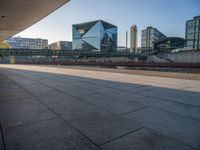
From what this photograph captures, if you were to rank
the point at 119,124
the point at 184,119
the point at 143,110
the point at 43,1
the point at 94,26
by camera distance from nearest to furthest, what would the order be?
the point at 119,124 < the point at 184,119 < the point at 143,110 < the point at 43,1 < the point at 94,26

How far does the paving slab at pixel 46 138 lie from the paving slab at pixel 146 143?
0.42 m

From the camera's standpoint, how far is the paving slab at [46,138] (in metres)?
2.59

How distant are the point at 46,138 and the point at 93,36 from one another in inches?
4406

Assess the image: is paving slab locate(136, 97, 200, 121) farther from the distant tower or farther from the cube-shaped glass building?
the distant tower

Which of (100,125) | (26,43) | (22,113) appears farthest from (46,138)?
(26,43)

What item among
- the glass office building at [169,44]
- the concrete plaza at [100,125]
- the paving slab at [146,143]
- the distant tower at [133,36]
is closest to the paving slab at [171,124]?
the concrete plaza at [100,125]

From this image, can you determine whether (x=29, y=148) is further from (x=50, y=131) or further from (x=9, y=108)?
(x=9, y=108)

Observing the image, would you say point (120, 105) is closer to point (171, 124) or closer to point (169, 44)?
point (171, 124)

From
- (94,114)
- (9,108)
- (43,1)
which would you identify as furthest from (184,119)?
(43,1)

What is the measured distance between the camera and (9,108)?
4.70 m

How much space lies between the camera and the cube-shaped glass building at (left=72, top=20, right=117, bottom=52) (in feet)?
358

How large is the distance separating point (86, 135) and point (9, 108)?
304 cm

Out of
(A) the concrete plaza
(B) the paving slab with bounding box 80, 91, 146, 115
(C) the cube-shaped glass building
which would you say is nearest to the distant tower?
(C) the cube-shaped glass building

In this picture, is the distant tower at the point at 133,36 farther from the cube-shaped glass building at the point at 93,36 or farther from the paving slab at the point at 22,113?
the paving slab at the point at 22,113
